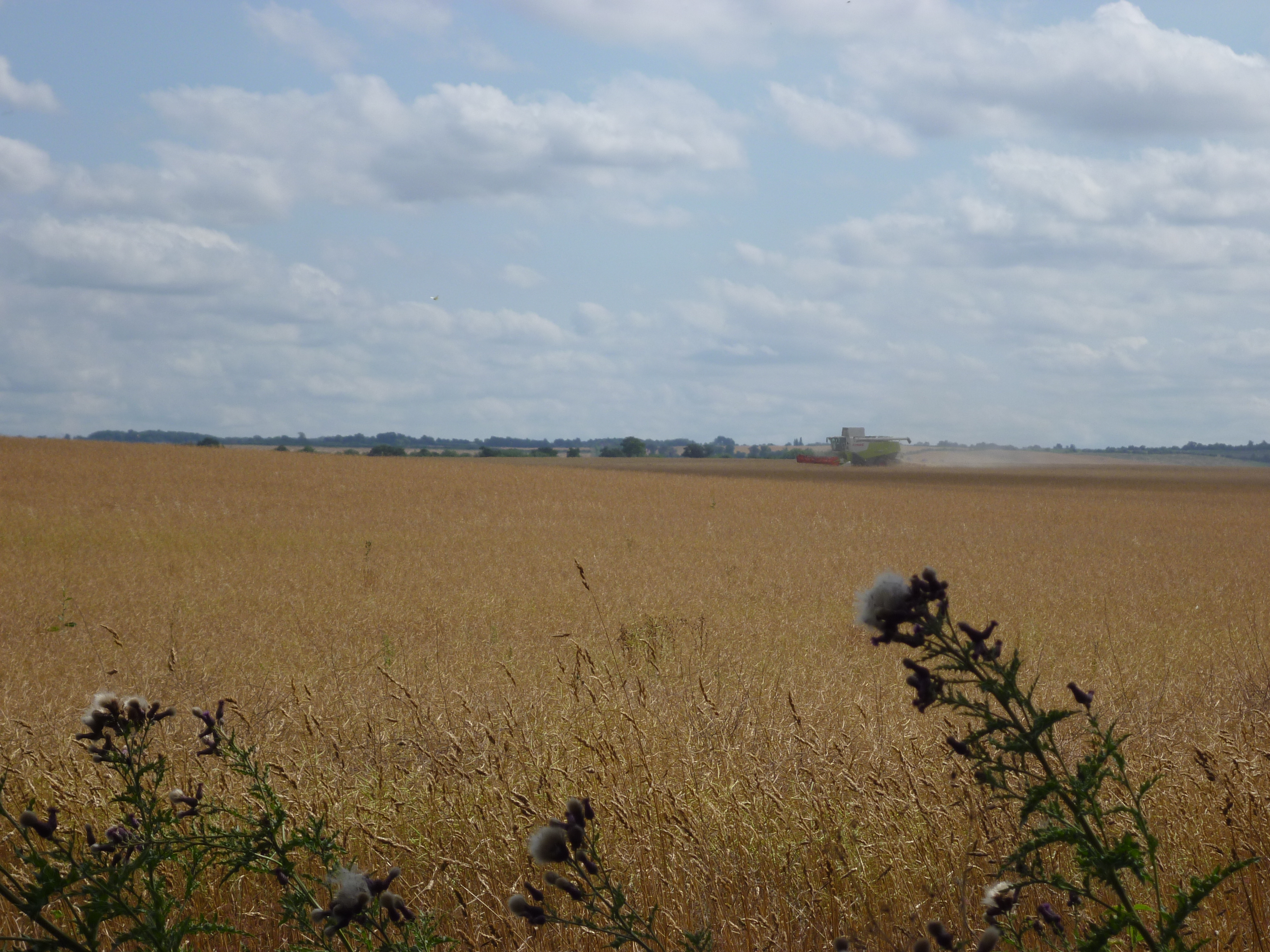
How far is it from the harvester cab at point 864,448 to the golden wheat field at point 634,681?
75.3 metres

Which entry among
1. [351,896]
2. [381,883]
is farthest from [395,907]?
[351,896]

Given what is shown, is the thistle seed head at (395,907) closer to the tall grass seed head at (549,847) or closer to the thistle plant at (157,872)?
the thistle plant at (157,872)

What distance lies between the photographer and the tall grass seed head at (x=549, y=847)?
4.62 ft

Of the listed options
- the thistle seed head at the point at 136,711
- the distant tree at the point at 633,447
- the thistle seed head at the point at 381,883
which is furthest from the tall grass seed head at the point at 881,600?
the distant tree at the point at 633,447

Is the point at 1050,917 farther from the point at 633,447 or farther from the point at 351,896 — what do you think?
the point at 633,447

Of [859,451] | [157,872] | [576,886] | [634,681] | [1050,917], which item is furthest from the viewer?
[859,451]

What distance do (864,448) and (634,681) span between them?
104 m

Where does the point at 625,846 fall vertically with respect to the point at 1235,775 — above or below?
below

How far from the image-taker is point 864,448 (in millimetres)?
108312

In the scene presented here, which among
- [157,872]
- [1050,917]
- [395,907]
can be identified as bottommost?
[157,872]

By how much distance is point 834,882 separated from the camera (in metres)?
3.78

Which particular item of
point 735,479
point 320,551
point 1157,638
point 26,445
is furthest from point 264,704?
point 735,479

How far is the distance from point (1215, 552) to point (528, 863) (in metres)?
23.8

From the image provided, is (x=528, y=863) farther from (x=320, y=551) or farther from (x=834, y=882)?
(x=320, y=551)
